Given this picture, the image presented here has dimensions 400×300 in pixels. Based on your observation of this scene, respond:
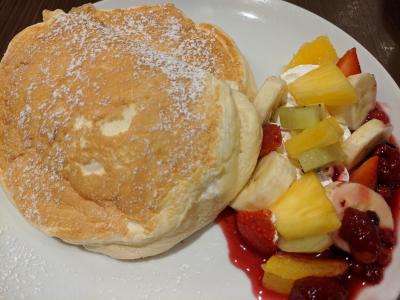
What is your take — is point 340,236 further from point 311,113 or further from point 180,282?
point 180,282

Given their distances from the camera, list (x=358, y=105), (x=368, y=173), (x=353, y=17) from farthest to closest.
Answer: (x=353, y=17)
(x=358, y=105)
(x=368, y=173)

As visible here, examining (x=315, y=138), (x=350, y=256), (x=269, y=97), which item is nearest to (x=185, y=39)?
(x=269, y=97)

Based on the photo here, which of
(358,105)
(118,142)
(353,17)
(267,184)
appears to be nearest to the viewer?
(118,142)

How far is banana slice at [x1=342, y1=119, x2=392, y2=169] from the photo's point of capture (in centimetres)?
180

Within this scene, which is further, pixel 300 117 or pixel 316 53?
pixel 316 53

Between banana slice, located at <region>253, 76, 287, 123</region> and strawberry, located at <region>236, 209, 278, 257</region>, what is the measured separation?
39 centimetres

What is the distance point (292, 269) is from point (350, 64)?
0.97 meters

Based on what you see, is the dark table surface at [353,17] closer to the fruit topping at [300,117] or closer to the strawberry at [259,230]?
the fruit topping at [300,117]

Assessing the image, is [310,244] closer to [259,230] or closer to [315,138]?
[259,230]

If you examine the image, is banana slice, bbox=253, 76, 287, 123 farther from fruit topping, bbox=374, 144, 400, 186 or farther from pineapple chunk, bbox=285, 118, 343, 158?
fruit topping, bbox=374, 144, 400, 186

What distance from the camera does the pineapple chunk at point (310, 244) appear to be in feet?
5.29

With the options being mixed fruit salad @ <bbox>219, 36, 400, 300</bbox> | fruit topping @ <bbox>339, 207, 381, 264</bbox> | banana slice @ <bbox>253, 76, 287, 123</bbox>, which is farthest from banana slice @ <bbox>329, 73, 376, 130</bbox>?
fruit topping @ <bbox>339, 207, 381, 264</bbox>

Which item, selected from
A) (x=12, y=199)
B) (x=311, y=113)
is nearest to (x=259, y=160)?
(x=311, y=113)

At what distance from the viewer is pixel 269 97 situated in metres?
1.79
